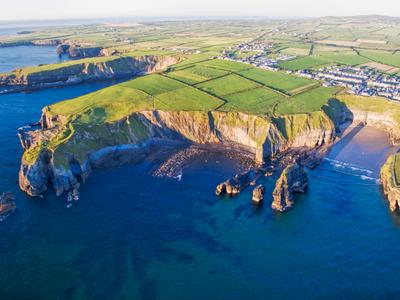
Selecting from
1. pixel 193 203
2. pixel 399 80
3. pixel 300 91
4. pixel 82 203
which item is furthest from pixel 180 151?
pixel 399 80

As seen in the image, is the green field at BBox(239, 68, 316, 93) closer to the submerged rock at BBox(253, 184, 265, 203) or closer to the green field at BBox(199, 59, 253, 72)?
the green field at BBox(199, 59, 253, 72)

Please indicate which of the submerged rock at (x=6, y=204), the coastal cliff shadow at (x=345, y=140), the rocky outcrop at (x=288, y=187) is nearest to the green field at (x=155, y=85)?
the submerged rock at (x=6, y=204)

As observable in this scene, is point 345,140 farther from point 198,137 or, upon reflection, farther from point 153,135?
point 153,135

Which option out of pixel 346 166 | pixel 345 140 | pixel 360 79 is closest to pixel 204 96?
pixel 345 140

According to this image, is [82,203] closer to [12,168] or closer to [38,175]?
[38,175]

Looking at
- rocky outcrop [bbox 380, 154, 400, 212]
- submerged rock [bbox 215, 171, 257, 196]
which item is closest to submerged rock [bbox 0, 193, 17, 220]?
submerged rock [bbox 215, 171, 257, 196]
